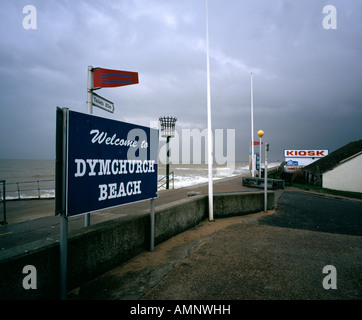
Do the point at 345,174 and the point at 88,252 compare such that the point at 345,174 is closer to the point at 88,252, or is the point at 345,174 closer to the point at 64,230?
the point at 88,252

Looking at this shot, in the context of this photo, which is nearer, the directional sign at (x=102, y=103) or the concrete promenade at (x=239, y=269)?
the concrete promenade at (x=239, y=269)

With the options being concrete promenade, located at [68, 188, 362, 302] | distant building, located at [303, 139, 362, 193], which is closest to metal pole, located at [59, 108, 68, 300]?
concrete promenade, located at [68, 188, 362, 302]

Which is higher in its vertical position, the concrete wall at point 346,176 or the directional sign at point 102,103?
the directional sign at point 102,103

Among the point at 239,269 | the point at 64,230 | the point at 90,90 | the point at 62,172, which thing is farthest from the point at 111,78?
the point at 239,269

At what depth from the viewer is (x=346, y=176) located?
67.7ft

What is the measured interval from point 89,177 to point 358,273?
4.30 m

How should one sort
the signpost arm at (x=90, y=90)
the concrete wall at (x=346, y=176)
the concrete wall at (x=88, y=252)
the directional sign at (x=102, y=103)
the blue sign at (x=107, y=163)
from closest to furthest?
the concrete wall at (x=88, y=252) → the blue sign at (x=107, y=163) → the signpost arm at (x=90, y=90) → the directional sign at (x=102, y=103) → the concrete wall at (x=346, y=176)

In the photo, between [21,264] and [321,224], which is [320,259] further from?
[21,264]

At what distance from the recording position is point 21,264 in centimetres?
220

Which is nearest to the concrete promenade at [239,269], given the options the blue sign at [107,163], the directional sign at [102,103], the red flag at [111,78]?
the blue sign at [107,163]

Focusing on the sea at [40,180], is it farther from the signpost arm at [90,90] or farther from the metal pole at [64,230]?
the metal pole at [64,230]

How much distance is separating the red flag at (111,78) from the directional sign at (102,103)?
0.57 feet

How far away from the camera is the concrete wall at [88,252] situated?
216 centimetres

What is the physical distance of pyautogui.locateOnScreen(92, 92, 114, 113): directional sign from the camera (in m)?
3.51
